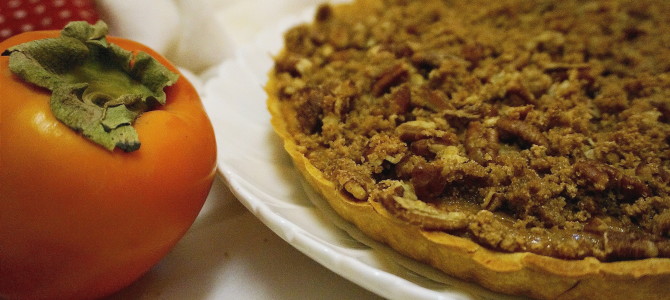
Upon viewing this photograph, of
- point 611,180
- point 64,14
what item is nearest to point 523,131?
point 611,180

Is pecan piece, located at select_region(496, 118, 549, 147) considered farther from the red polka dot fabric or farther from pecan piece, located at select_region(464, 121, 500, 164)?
the red polka dot fabric

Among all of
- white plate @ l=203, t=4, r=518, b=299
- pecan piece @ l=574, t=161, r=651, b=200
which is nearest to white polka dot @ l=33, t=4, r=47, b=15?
white plate @ l=203, t=4, r=518, b=299

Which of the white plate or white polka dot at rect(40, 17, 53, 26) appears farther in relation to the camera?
white polka dot at rect(40, 17, 53, 26)

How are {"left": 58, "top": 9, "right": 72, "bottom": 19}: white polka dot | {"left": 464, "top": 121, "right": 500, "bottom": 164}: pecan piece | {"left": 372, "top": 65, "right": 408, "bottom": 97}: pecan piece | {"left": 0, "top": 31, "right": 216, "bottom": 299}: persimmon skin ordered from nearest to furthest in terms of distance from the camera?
{"left": 0, "top": 31, "right": 216, "bottom": 299}: persimmon skin, {"left": 464, "top": 121, "right": 500, "bottom": 164}: pecan piece, {"left": 372, "top": 65, "right": 408, "bottom": 97}: pecan piece, {"left": 58, "top": 9, "right": 72, "bottom": 19}: white polka dot

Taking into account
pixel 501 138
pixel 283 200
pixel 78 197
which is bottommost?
pixel 283 200

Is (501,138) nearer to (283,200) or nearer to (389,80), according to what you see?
(389,80)

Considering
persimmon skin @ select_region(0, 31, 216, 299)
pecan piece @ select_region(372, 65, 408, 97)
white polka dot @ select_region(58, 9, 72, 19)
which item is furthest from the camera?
white polka dot @ select_region(58, 9, 72, 19)

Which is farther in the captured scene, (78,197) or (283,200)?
(283,200)
